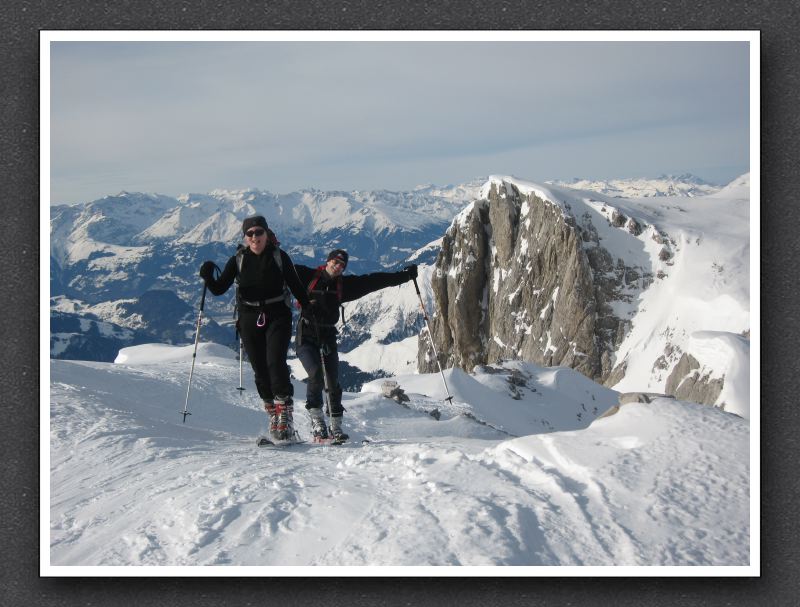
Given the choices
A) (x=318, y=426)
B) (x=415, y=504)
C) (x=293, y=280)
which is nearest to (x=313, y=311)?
(x=293, y=280)

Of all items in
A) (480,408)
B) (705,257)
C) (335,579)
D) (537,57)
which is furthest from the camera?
(705,257)

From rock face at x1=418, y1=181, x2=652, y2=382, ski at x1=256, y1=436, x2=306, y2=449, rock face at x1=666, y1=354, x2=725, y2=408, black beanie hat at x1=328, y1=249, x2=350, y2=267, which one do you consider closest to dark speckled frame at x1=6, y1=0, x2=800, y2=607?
ski at x1=256, y1=436, x2=306, y2=449

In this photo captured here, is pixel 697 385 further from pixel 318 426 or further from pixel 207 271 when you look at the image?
pixel 207 271

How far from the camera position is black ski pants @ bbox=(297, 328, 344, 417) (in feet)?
26.3

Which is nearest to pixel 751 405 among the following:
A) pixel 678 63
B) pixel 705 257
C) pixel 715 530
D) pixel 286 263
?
pixel 715 530

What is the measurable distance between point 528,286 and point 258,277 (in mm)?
95779

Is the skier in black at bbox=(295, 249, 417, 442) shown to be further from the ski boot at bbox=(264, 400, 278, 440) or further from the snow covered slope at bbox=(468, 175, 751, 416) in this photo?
the snow covered slope at bbox=(468, 175, 751, 416)

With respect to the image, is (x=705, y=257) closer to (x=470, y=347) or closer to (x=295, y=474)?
(x=470, y=347)

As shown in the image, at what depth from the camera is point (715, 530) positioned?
5.83 metres

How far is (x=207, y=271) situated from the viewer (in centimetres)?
725

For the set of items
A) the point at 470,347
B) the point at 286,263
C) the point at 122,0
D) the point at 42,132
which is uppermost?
the point at 122,0

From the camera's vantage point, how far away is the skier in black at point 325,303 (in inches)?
314

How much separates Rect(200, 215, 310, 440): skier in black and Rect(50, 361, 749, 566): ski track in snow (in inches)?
42.1

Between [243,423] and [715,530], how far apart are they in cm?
801
